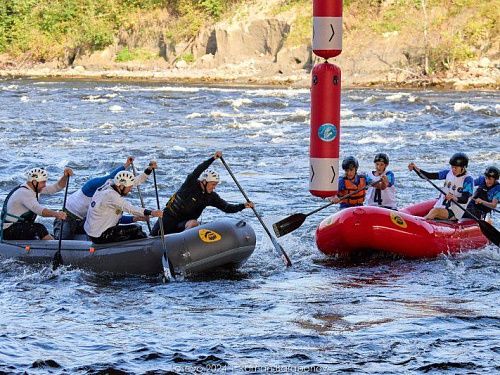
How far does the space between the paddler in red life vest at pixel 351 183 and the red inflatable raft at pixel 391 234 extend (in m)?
0.73

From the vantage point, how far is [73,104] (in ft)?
112

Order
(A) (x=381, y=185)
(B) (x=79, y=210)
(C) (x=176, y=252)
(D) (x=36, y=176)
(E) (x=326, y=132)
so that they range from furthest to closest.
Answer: (A) (x=381, y=185), (B) (x=79, y=210), (D) (x=36, y=176), (E) (x=326, y=132), (C) (x=176, y=252)

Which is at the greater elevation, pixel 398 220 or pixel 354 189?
pixel 354 189

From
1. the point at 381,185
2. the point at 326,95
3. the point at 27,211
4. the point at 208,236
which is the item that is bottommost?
the point at 208,236

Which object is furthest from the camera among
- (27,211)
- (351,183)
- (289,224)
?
(351,183)

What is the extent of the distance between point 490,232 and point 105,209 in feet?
13.5

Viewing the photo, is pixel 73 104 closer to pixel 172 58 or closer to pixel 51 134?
pixel 51 134

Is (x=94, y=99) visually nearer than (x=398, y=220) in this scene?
No

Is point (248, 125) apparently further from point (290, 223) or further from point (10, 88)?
point (10, 88)

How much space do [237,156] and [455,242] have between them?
995cm

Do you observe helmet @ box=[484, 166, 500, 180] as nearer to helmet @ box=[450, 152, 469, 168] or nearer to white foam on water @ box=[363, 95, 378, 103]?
helmet @ box=[450, 152, 469, 168]

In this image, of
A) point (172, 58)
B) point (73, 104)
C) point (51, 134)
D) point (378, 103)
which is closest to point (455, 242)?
point (51, 134)

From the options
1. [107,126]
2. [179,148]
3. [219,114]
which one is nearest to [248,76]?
[219,114]

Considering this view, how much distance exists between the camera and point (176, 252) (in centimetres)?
1000
